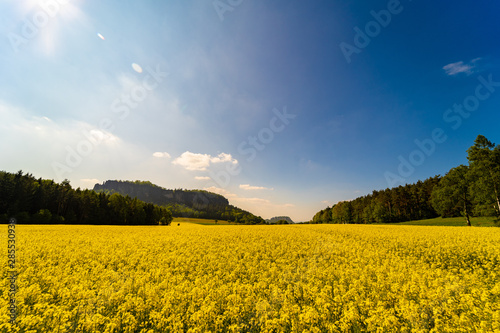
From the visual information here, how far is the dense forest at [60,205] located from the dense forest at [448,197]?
88.8m

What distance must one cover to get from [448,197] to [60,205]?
4142 inches

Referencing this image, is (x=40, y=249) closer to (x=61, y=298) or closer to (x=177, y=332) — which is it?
(x=61, y=298)

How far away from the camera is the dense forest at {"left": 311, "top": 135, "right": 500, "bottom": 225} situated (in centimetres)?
3022

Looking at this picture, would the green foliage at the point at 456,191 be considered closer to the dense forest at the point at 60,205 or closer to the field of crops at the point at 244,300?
the field of crops at the point at 244,300

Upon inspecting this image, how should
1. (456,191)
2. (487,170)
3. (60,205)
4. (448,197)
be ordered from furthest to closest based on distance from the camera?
(60,205) → (448,197) → (456,191) → (487,170)

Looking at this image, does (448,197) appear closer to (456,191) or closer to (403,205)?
(456,191)

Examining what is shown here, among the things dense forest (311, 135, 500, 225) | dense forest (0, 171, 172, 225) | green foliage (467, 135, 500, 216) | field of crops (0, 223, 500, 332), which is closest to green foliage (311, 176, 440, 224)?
dense forest (311, 135, 500, 225)

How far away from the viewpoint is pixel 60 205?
54625 millimetres

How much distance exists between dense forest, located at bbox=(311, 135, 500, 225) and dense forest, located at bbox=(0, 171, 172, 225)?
88.8m

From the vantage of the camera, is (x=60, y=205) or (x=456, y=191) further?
(x=60, y=205)

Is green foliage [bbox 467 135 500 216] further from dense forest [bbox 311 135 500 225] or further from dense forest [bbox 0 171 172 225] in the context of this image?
dense forest [bbox 0 171 172 225]

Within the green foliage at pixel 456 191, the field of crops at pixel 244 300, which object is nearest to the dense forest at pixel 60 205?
the field of crops at pixel 244 300

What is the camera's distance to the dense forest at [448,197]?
30.2 meters

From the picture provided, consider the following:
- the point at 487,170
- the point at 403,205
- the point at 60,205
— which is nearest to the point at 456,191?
the point at 487,170
